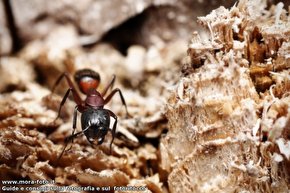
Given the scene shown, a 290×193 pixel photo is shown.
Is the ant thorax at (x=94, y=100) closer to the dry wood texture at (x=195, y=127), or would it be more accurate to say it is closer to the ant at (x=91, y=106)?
the ant at (x=91, y=106)

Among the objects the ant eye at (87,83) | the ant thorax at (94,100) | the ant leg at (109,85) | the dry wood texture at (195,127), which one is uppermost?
the ant eye at (87,83)

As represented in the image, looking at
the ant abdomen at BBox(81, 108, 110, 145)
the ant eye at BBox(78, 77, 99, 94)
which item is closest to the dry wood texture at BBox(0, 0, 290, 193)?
the ant abdomen at BBox(81, 108, 110, 145)

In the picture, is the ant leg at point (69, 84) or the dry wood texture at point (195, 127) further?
the ant leg at point (69, 84)

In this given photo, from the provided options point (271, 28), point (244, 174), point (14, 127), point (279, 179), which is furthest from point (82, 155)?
point (271, 28)

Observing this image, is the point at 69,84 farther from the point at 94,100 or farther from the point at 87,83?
the point at 94,100

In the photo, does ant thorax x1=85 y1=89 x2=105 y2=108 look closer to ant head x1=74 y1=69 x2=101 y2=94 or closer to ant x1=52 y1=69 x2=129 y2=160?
ant x1=52 y1=69 x2=129 y2=160

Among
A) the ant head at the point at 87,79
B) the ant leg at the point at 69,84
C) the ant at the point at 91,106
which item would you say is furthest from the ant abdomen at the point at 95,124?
the ant head at the point at 87,79

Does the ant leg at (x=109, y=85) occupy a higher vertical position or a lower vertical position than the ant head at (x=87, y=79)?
lower

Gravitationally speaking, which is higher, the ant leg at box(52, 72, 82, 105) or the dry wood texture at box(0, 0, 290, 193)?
the ant leg at box(52, 72, 82, 105)
